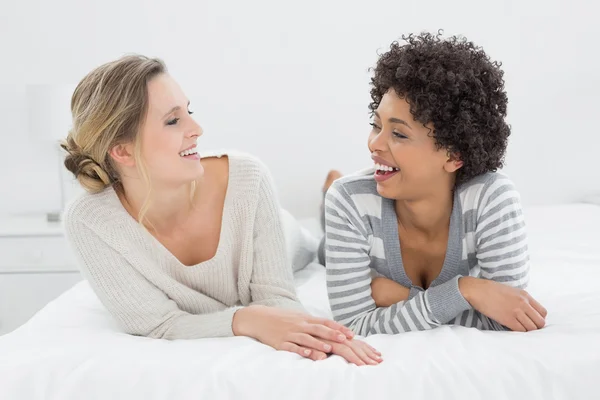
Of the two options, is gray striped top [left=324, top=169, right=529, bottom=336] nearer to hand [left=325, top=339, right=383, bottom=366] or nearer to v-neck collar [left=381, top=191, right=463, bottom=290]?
v-neck collar [left=381, top=191, right=463, bottom=290]

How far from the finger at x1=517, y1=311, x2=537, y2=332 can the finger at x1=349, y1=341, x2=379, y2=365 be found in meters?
0.34

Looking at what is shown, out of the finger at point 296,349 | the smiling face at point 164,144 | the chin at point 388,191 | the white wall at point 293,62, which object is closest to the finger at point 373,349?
the finger at point 296,349

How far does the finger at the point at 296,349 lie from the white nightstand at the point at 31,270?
1.72 m

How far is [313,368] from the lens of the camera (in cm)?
135

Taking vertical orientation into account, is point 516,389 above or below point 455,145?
below

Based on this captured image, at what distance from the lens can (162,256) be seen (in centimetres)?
177

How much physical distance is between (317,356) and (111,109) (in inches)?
28.1

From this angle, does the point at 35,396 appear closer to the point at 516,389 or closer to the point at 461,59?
the point at 516,389

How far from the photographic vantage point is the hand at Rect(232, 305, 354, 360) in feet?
4.75

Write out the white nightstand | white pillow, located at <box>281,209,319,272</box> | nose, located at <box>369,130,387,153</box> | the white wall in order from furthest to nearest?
1. the white wall
2. the white nightstand
3. white pillow, located at <box>281,209,319,272</box>
4. nose, located at <box>369,130,387,153</box>

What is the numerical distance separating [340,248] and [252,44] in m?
1.91

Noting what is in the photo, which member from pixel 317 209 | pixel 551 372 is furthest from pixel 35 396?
pixel 317 209

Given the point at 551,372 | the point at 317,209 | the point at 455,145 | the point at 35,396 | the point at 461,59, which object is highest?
the point at 461,59

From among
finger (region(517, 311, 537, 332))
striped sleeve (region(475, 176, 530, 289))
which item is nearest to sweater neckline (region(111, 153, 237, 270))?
striped sleeve (region(475, 176, 530, 289))
